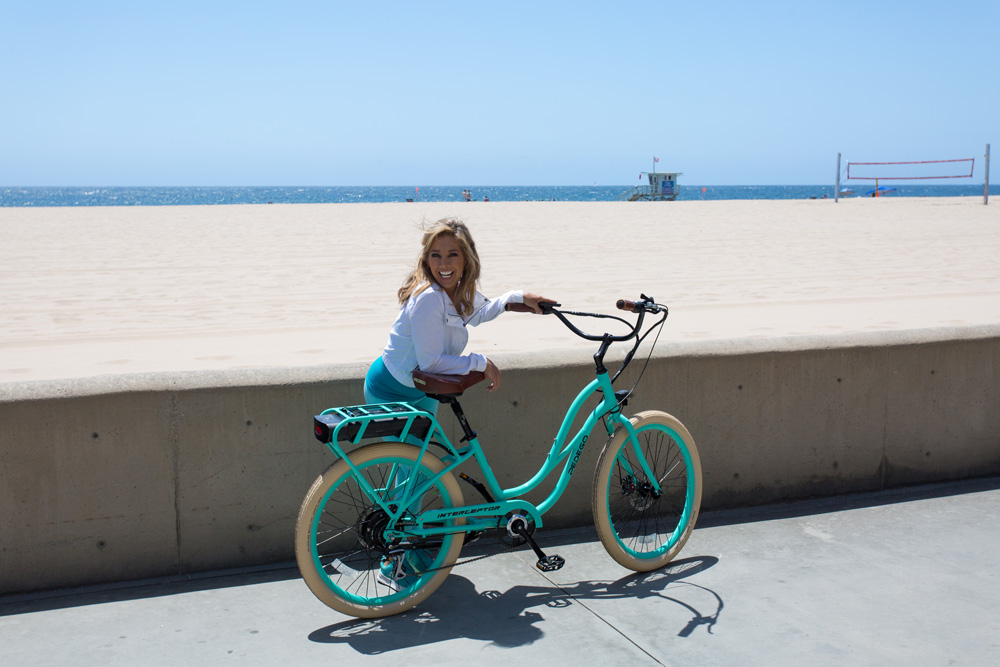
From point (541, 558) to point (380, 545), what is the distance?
69 centimetres

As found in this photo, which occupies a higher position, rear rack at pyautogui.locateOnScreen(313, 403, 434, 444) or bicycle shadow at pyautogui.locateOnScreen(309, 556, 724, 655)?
rear rack at pyautogui.locateOnScreen(313, 403, 434, 444)

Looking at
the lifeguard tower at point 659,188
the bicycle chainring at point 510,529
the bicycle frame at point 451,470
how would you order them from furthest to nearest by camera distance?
the lifeguard tower at point 659,188 < the bicycle chainring at point 510,529 < the bicycle frame at point 451,470

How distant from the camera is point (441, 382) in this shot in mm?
3881

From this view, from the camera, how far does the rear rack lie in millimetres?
3662

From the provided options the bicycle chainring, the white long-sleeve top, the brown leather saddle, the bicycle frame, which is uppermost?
the white long-sleeve top

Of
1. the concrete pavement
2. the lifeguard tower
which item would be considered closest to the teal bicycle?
the concrete pavement

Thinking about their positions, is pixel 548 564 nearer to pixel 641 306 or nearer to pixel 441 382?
pixel 441 382

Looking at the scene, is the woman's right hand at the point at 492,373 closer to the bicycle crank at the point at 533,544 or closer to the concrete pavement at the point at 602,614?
the bicycle crank at the point at 533,544

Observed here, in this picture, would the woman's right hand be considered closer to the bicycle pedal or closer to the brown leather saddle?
the brown leather saddle

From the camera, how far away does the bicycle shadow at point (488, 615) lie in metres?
3.66

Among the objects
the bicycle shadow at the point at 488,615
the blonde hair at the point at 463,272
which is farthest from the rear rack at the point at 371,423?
the bicycle shadow at the point at 488,615

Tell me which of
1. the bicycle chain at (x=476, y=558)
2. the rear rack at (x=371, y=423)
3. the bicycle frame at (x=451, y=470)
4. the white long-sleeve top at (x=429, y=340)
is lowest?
the bicycle chain at (x=476, y=558)

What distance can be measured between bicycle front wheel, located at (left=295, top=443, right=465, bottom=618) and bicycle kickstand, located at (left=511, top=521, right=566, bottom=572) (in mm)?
251

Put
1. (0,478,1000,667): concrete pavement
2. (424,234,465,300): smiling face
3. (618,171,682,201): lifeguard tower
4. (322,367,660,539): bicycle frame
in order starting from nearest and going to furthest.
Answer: (0,478,1000,667): concrete pavement, (322,367,660,539): bicycle frame, (424,234,465,300): smiling face, (618,171,682,201): lifeguard tower
